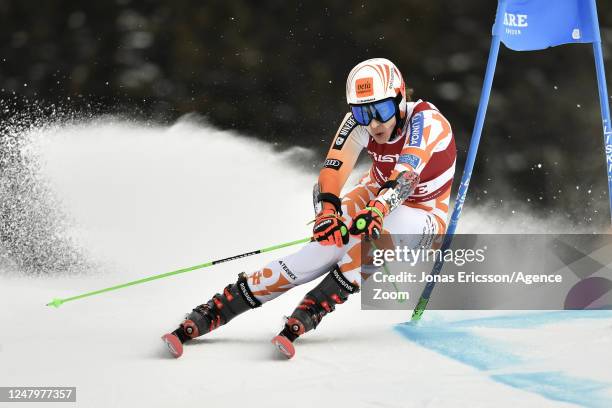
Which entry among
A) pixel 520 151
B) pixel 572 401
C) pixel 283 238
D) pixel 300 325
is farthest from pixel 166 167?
pixel 572 401

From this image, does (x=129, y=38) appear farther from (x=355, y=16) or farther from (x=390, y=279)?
(x=390, y=279)

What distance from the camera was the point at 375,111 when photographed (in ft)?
13.1

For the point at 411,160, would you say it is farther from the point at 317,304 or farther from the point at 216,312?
the point at 216,312

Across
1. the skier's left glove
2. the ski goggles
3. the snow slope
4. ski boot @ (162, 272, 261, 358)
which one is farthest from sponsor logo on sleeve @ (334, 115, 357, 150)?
the snow slope

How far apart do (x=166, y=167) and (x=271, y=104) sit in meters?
1.10

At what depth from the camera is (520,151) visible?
719 cm

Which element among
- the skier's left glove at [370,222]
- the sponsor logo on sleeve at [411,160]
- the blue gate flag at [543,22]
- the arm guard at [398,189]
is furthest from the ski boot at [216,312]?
the blue gate flag at [543,22]

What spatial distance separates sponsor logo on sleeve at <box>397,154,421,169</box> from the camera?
3.92 meters

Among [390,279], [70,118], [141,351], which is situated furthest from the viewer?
[70,118]

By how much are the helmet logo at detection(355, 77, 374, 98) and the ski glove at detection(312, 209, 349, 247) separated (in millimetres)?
591

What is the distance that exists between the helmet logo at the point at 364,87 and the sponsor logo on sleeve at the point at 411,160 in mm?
339

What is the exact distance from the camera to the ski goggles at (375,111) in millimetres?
3965

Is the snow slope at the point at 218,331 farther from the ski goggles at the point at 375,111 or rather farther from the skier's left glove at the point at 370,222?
the ski goggles at the point at 375,111

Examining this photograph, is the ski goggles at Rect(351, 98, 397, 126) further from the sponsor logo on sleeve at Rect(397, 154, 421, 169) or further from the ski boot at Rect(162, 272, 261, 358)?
the ski boot at Rect(162, 272, 261, 358)
